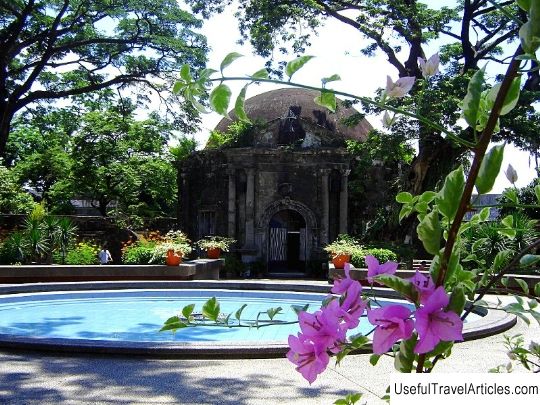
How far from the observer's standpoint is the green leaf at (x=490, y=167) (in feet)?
3.23

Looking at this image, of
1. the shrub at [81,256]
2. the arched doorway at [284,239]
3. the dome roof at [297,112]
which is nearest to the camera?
the shrub at [81,256]

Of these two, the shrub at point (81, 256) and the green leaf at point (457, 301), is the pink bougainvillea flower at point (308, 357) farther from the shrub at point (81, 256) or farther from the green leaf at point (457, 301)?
the shrub at point (81, 256)

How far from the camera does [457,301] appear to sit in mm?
922

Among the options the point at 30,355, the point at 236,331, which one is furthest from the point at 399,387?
the point at 236,331

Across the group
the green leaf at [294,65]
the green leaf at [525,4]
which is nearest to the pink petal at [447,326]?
the green leaf at [525,4]

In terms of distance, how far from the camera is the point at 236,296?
1391 centimetres

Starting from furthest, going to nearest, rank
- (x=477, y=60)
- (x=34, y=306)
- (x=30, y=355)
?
(x=477, y=60), (x=34, y=306), (x=30, y=355)

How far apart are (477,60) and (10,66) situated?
16.1 m

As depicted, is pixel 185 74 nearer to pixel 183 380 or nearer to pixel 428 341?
pixel 428 341

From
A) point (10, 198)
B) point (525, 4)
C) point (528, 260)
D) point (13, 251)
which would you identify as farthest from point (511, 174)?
point (10, 198)

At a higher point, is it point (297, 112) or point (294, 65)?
point (297, 112)

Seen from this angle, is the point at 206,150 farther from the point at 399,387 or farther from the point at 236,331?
the point at 399,387

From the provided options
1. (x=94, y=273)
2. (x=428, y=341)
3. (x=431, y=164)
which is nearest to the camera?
(x=428, y=341)

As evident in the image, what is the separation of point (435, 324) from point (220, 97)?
588 mm
